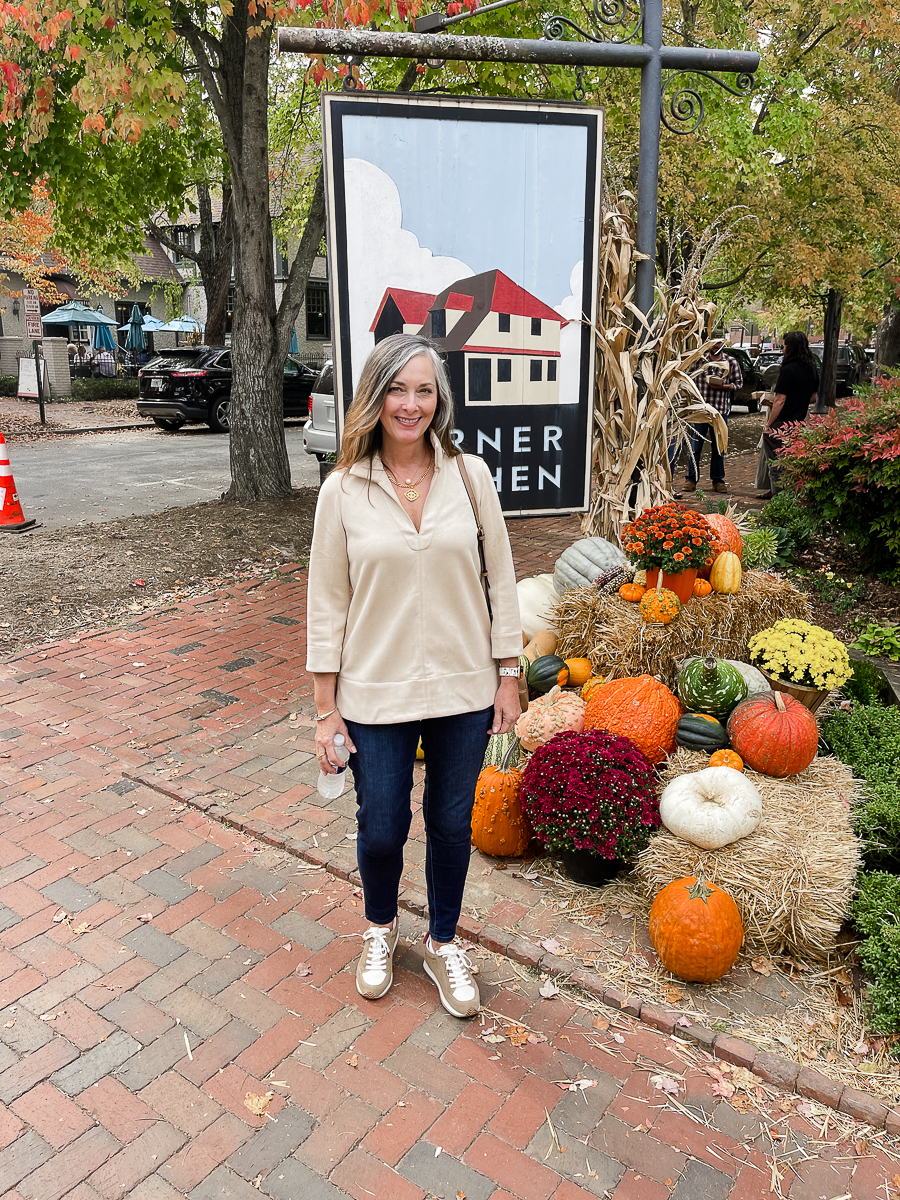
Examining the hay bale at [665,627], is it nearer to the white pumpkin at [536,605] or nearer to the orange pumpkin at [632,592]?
the orange pumpkin at [632,592]

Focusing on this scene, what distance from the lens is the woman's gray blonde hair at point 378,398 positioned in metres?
2.39

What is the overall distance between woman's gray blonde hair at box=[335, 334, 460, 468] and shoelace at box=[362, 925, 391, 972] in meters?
1.55

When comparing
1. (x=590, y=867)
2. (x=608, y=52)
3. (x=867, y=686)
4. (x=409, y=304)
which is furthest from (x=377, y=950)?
(x=608, y=52)

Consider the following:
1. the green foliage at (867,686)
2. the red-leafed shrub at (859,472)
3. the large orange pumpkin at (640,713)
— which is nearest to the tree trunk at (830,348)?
the red-leafed shrub at (859,472)

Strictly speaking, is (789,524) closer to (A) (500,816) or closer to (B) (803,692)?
(B) (803,692)

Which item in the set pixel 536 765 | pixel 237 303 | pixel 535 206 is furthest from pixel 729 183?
pixel 536 765

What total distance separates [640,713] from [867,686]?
1.52 m

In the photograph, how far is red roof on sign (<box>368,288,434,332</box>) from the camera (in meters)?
3.94

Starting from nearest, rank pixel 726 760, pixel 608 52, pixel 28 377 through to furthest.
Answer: pixel 726 760
pixel 608 52
pixel 28 377

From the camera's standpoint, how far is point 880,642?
5.00m

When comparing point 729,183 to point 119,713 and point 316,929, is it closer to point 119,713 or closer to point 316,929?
→ point 119,713

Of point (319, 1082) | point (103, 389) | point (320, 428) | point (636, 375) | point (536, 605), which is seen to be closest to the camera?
point (319, 1082)

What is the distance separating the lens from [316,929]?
319 cm

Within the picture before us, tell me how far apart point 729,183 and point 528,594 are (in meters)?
6.49
